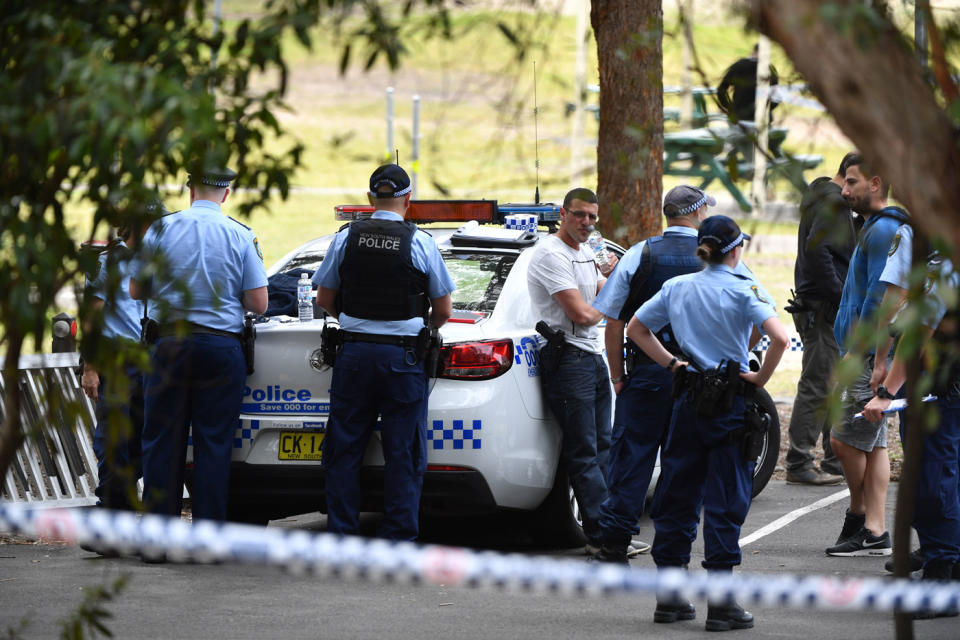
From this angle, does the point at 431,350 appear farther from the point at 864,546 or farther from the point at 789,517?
the point at 789,517

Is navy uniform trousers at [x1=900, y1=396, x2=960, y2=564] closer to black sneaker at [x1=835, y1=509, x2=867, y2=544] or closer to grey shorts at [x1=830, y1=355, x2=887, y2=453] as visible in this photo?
grey shorts at [x1=830, y1=355, x2=887, y2=453]

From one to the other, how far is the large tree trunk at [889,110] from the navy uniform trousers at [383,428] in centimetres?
404

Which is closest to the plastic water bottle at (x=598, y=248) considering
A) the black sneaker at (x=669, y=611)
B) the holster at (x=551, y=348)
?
the holster at (x=551, y=348)

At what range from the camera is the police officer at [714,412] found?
5.55 metres

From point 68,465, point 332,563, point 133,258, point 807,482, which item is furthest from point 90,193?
point 807,482

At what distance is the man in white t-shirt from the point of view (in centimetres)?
670

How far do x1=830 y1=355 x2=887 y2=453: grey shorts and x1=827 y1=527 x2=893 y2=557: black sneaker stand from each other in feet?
1.49

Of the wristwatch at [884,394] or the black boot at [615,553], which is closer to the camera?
the wristwatch at [884,394]

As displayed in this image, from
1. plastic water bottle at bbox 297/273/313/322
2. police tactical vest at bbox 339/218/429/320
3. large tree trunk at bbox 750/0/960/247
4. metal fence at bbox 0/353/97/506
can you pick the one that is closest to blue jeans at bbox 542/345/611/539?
police tactical vest at bbox 339/218/429/320

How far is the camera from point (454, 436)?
21.2ft

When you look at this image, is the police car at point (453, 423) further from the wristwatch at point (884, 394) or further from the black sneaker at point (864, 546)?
the wristwatch at point (884, 394)

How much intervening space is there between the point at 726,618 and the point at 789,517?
274 centimetres

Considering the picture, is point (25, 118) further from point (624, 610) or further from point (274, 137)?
point (624, 610)

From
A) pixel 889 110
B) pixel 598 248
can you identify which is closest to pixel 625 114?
pixel 598 248
